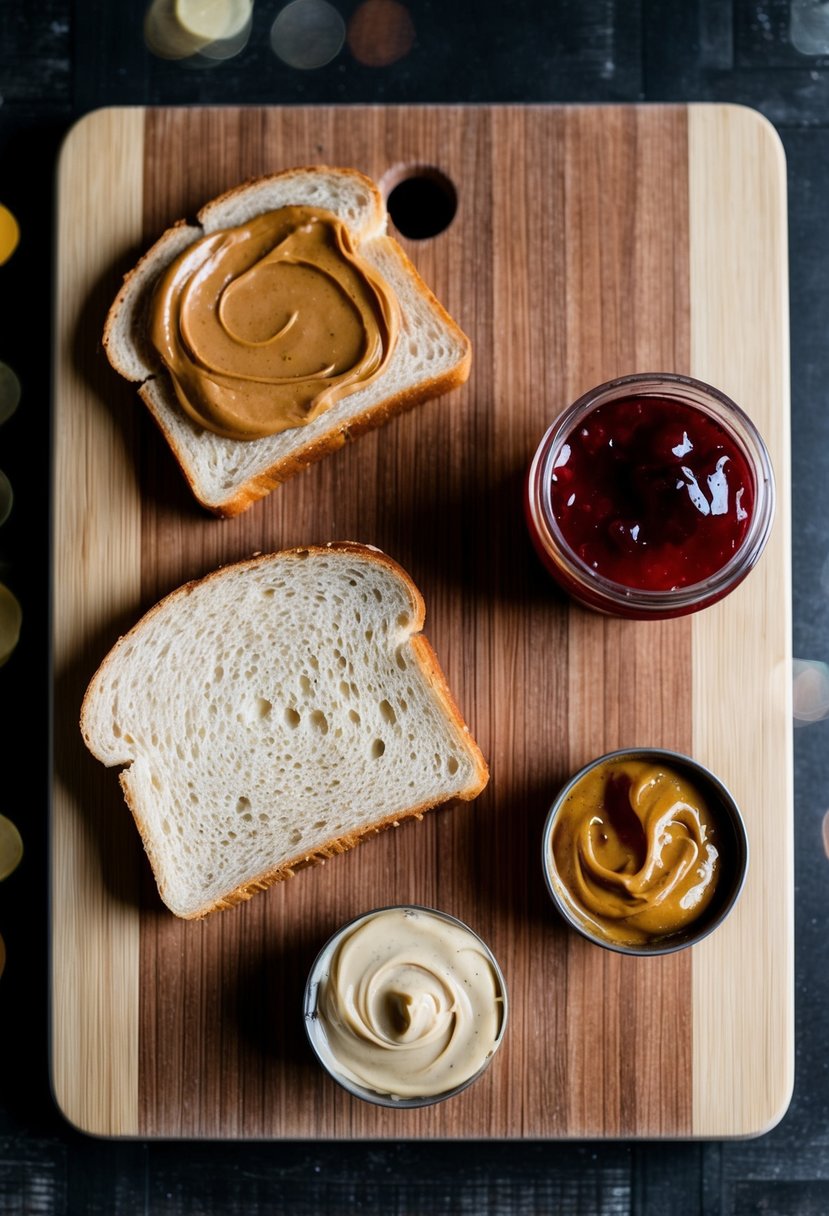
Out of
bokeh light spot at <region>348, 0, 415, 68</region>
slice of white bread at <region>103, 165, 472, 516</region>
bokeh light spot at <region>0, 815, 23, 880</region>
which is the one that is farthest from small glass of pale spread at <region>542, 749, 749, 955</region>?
bokeh light spot at <region>348, 0, 415, 68</region>

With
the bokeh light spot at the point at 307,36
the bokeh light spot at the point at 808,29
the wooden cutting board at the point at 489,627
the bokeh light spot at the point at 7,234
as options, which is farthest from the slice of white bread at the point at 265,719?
the bokeh light spot at the point at 808,29

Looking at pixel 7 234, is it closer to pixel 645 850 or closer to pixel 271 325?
pixel 271 325

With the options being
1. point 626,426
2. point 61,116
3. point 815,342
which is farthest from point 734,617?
point 61,116

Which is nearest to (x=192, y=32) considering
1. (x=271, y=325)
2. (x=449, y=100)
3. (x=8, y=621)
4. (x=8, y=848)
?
(x=449, y=100)

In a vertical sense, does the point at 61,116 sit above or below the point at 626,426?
above

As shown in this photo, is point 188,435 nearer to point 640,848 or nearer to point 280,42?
point 280,42

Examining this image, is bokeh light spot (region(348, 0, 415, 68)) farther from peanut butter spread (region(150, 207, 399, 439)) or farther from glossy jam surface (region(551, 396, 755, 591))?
glossy jam surface (region(551, 396, 755, 591))
